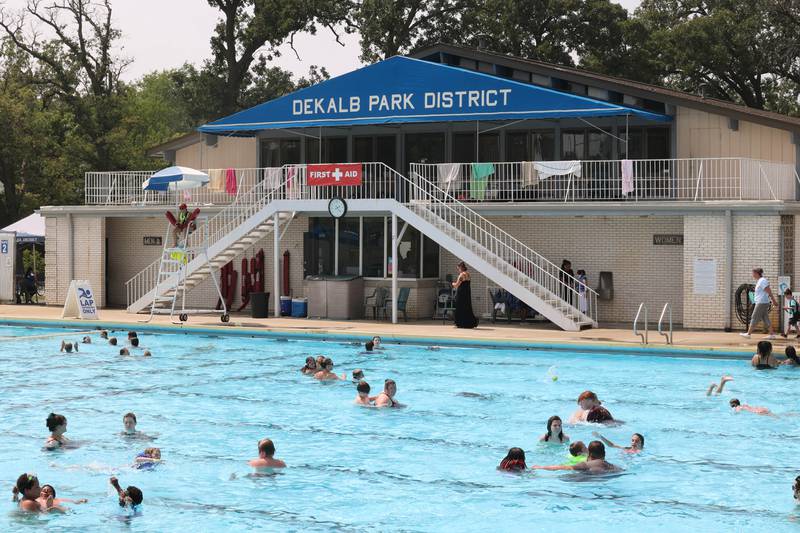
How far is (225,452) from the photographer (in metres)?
16.7

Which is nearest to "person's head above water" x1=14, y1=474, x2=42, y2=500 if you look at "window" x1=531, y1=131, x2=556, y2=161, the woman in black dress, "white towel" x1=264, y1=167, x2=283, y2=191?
the woman in black dress

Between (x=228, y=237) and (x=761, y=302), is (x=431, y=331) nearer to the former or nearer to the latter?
(x=228, y=237)

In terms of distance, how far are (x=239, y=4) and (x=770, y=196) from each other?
118 feet

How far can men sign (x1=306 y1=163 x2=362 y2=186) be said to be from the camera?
32.8 meters

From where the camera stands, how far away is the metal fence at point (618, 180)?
30.3 metres

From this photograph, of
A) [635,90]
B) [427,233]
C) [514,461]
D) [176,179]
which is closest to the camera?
[514,461]

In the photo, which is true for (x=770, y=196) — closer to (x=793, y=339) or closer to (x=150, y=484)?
(x=793, y=339)

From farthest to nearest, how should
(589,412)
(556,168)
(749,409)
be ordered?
(556,168), (749,409), (589,412)

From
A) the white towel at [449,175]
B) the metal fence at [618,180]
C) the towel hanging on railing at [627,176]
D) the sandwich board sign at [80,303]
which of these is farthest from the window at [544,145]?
the sandwich board sign at [80,303]

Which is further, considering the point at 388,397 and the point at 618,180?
the point at 618,180

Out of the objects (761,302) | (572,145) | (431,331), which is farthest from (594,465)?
(572,145)

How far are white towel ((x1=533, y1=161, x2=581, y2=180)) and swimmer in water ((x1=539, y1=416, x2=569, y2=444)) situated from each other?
1526 centimetres

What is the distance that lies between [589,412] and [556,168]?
14.2 metres

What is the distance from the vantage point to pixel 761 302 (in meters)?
27.2
